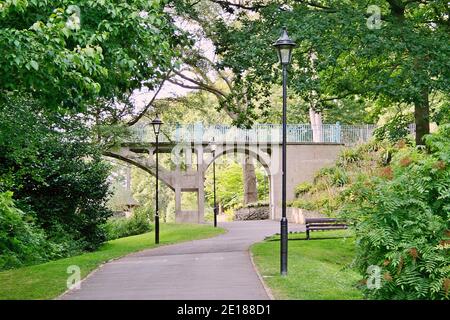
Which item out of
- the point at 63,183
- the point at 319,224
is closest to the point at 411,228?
the point at 319,224

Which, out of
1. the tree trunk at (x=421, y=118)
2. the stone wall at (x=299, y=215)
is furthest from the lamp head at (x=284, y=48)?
the stone wall at (x=299, y=215)

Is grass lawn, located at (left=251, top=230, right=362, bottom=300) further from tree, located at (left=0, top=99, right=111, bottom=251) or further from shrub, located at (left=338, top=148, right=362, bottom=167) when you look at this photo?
shrub, located at (left=338, top=148, right=362, bottom=167)

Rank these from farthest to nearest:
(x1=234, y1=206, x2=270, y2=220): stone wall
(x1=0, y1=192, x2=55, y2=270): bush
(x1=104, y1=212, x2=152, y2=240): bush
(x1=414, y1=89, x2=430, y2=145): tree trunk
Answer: (x1=234, y1=206, x2=270, y2=220): stone wall
(x1=104, y1=212, x2=152, y2=240): bush
(x1=414, y1=89, x2=430, y2=145): tree trunk
(x1=0, y1=192, x2=55, y2=270): bush

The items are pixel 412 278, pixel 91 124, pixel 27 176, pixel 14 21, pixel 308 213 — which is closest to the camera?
pixel 412 278

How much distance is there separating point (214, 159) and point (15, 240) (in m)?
26.2

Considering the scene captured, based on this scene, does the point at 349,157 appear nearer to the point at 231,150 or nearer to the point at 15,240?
the point at 231,150

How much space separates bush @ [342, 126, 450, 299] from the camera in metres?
8.14

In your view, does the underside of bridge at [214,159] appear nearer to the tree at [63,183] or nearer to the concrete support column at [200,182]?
the concrete support column at [200,182]

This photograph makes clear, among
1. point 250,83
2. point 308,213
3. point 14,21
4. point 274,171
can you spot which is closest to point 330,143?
point 274,171

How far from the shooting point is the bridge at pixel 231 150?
37.7 m

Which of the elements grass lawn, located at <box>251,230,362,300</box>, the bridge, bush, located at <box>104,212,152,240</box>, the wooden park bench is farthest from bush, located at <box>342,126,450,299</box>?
the bridge

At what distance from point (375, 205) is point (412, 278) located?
138cm

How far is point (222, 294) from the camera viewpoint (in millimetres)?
9703
